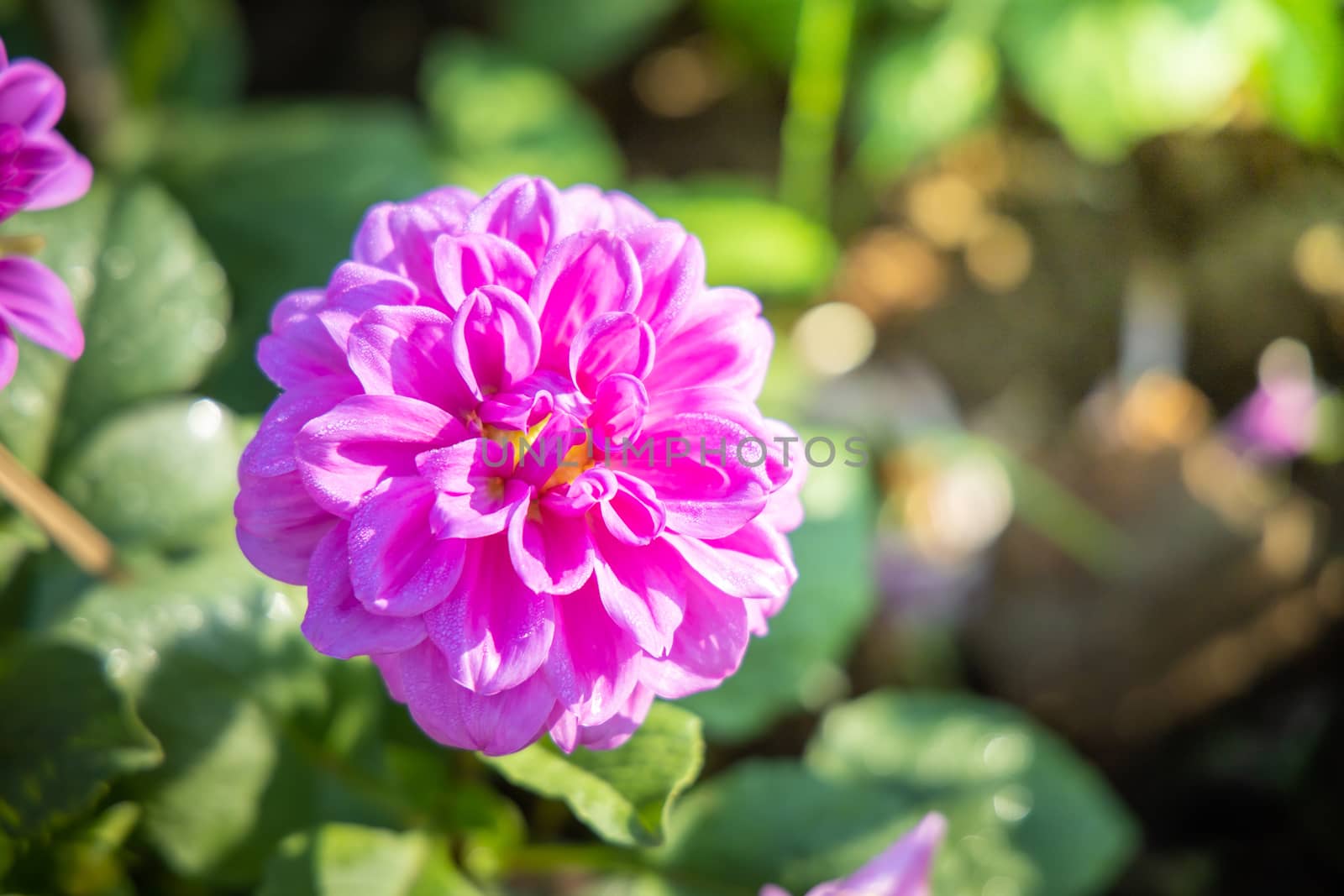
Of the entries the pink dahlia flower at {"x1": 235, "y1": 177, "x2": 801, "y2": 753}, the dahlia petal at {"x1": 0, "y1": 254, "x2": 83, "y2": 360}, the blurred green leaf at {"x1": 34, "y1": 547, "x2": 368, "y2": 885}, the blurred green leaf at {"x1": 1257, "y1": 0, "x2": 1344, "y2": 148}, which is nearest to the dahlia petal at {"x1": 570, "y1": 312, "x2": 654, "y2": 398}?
the pink dahlia flower at {"x1": 235, "y1": 177, "x2": 801, "y2": 753}

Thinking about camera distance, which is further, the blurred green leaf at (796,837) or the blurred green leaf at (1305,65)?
the blurred green leaf at (1305,65)

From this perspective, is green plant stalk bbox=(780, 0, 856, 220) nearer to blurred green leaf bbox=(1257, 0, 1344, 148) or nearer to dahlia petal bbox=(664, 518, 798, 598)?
blurred green leaf bbox=(1257, 0, 1344, 148)

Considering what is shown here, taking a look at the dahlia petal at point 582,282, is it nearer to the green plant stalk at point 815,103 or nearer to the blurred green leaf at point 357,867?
the blurred green leaf at point 357,867

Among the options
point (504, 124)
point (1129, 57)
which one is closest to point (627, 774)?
point (504, 124)

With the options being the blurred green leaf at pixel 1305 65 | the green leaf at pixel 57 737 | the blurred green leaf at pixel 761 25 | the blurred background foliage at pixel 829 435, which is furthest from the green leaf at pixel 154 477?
the blurred green leaf at pixel 1305 65

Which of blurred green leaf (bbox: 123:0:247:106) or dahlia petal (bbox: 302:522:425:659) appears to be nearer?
dahlia petal (bbox: 302:522:425:659)

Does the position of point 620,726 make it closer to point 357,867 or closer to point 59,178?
point 357,867

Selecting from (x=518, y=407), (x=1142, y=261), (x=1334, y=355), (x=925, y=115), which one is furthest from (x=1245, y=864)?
(x=518, y=407)

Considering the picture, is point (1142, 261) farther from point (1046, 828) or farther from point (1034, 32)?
point (1046, 828)
